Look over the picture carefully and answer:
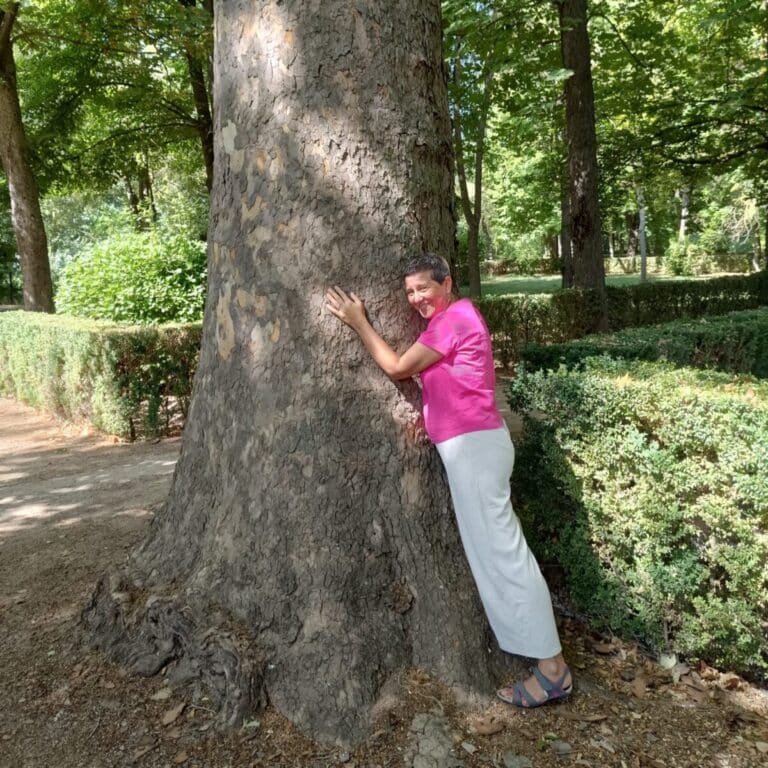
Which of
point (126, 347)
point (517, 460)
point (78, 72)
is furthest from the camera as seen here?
point (78, 72)

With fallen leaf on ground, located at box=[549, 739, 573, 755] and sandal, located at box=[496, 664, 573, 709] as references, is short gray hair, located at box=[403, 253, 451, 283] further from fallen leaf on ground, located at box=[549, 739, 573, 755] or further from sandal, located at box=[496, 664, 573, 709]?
fallen leaf on ground, located at box=[549, 739, 573, 755]

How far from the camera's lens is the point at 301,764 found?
2.76m

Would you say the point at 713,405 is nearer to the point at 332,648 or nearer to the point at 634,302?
the point at 332,648

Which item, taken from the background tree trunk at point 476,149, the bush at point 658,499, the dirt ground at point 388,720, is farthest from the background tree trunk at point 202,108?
the dirt ground at point 388,720

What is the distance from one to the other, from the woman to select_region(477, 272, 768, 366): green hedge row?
10.1m

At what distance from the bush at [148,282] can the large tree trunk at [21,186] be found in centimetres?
186

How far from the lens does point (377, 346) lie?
304 centimetres

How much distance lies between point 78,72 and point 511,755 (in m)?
17.4

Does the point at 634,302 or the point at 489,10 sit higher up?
the point at 489,10

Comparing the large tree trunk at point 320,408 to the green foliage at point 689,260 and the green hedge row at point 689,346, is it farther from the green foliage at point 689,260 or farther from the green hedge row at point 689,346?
the green foliage at point 689,260

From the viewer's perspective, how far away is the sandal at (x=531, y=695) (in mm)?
3074

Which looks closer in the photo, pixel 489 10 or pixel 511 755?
pixel 511 755

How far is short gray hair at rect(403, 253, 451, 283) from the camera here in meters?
3.11

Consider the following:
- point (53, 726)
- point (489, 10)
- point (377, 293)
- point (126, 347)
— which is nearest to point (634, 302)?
point (489, 10)
